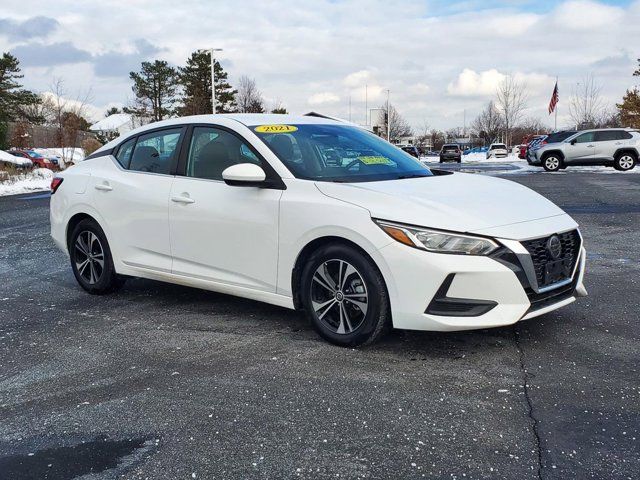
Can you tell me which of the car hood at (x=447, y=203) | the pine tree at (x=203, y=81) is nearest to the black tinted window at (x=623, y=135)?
the car hood at (x=447, y=203)

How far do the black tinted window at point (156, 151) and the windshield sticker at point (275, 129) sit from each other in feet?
2.66

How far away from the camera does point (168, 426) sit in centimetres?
326

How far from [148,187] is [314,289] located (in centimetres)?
188

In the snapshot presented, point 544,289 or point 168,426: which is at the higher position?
point 544,289

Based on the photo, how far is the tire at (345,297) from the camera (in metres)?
4.09

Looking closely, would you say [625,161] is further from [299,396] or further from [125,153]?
[299,396]

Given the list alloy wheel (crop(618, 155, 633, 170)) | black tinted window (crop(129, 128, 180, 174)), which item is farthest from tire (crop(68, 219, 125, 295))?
alloy wheel (crop(618, 155, 633, 170))

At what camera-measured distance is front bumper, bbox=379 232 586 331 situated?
3840 millimetres

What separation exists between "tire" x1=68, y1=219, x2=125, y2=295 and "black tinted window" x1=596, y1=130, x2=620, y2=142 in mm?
24664

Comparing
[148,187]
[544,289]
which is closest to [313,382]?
[544,289]

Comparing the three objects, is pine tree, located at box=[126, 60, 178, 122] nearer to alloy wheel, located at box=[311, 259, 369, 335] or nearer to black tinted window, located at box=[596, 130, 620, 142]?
black tinted window, located at box=[596, 130, 620, 142]

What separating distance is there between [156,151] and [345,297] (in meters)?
2.35

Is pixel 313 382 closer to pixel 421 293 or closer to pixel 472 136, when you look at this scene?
pixel 421 293

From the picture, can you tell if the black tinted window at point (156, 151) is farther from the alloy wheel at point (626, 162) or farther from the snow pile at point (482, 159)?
the snow pile at point (482, 159)
